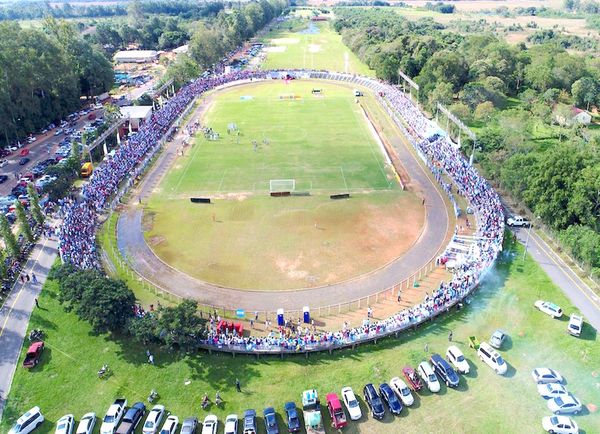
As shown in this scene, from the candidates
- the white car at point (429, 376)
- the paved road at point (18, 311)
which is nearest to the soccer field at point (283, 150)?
the paved road at point (18, 311)

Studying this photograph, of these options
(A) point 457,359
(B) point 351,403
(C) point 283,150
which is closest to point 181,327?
(B) point 351,403

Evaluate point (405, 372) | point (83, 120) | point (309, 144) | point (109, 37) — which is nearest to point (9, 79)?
point (83, 120)

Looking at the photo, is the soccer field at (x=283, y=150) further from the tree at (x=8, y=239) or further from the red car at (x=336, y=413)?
the red car at (x=336, y=413)

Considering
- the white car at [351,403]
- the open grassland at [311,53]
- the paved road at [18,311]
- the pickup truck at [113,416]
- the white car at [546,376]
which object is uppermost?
the white car at [546,376]

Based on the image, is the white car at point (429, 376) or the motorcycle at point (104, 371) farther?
the motorcycle at point (104, 371)

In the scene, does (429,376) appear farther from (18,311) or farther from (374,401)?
(18,311)
